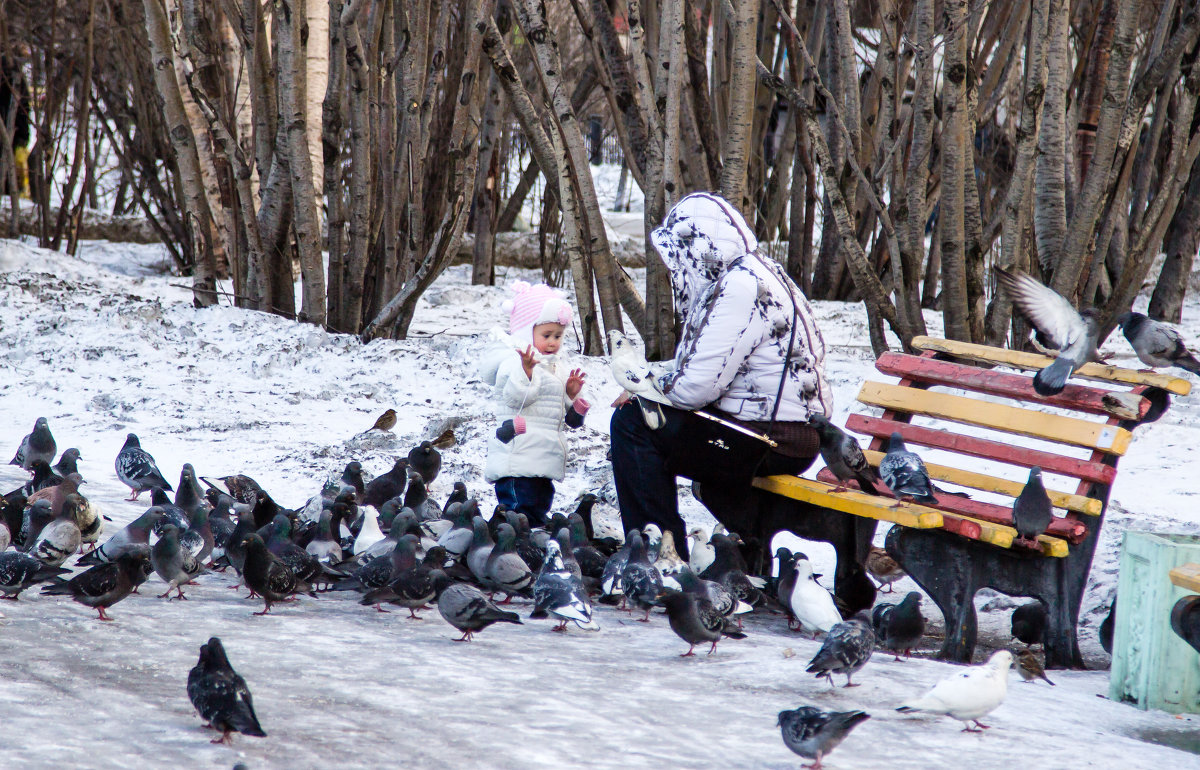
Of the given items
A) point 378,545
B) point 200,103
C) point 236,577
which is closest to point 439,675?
point 378,545

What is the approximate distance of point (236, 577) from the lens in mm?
5414

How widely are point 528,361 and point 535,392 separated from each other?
0.16m

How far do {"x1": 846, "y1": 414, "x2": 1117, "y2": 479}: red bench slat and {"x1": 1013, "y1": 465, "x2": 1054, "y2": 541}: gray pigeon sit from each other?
38cm

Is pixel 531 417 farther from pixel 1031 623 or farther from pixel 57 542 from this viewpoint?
pixel 1031 623

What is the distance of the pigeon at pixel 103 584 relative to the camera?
415 centimetres

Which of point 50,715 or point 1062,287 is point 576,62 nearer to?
point 1062,287

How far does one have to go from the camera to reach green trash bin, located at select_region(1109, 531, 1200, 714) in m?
3.74

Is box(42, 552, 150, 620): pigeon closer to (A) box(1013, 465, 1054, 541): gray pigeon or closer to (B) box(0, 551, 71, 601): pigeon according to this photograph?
(B) box(0, 551, 71, 601): pigeon

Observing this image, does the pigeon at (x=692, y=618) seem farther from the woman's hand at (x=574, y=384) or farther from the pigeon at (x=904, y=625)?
the woman's hand at (x=574, y=384)

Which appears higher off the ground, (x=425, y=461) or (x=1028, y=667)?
(x=425, y=461)

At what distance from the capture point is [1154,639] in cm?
377

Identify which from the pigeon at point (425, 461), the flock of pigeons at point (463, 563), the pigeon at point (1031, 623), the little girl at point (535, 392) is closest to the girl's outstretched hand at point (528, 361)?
the little girl at point (535, 392)

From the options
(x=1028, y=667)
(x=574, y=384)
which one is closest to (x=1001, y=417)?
(x=1028, y=667)

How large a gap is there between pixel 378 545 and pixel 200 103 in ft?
19.3
